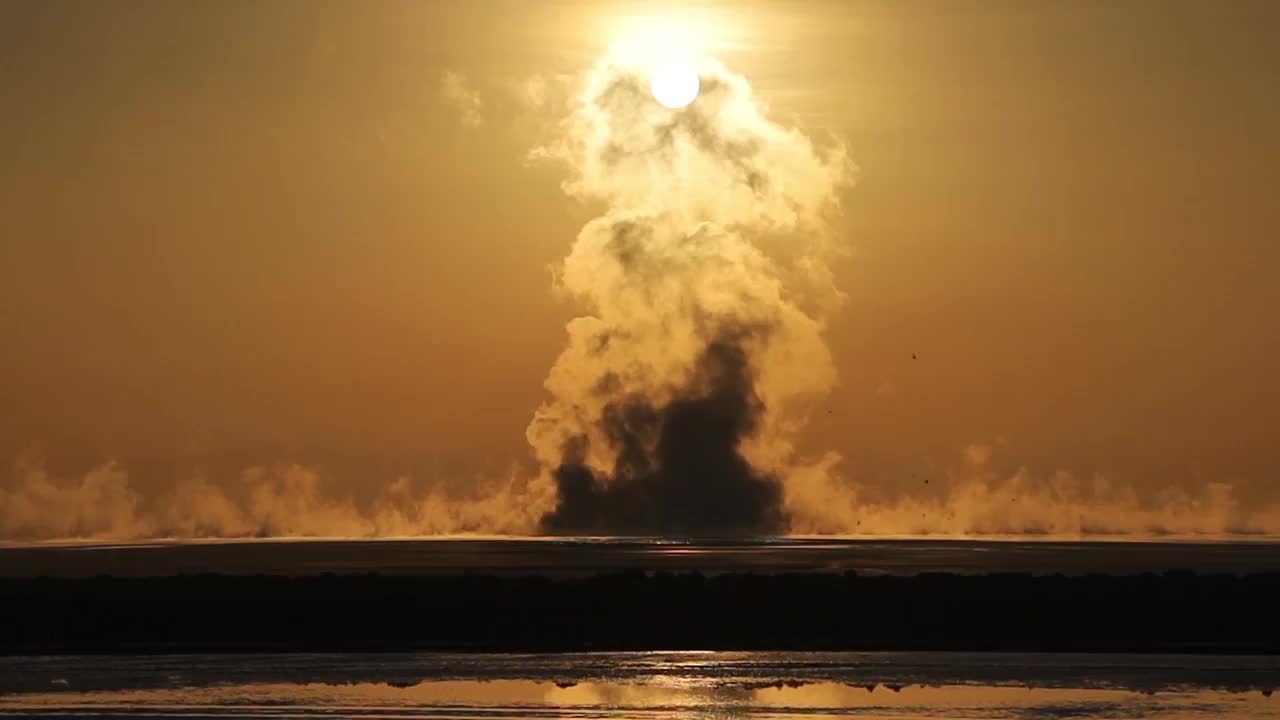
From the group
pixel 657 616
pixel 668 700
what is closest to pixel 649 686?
pixel 668 700

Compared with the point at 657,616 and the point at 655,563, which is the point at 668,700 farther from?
the point at 655,563

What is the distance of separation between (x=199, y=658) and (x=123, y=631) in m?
9.76

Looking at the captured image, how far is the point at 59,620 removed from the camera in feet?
218

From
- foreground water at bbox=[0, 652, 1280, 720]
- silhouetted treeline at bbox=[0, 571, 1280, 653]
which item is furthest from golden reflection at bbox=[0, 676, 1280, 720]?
silhouetted treeline at bbox=[0, 571, 1280, 653]

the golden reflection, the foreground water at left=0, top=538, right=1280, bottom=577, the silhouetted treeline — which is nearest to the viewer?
the golden reflection

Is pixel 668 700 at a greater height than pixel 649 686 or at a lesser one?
lesser

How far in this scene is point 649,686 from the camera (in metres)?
45.6

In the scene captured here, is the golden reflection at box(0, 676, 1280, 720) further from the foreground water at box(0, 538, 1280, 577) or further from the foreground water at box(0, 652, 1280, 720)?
the foreground water at box(0, 538, 1280, 577)

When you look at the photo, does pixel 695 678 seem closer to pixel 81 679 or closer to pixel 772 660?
pixel 772 660

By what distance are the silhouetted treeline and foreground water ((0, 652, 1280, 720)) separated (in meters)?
4.18

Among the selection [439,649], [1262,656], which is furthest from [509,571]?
[1262,656]

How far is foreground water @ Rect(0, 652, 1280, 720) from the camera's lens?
1625 inches

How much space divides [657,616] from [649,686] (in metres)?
21.5

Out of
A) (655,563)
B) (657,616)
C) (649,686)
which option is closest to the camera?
(649,686)
